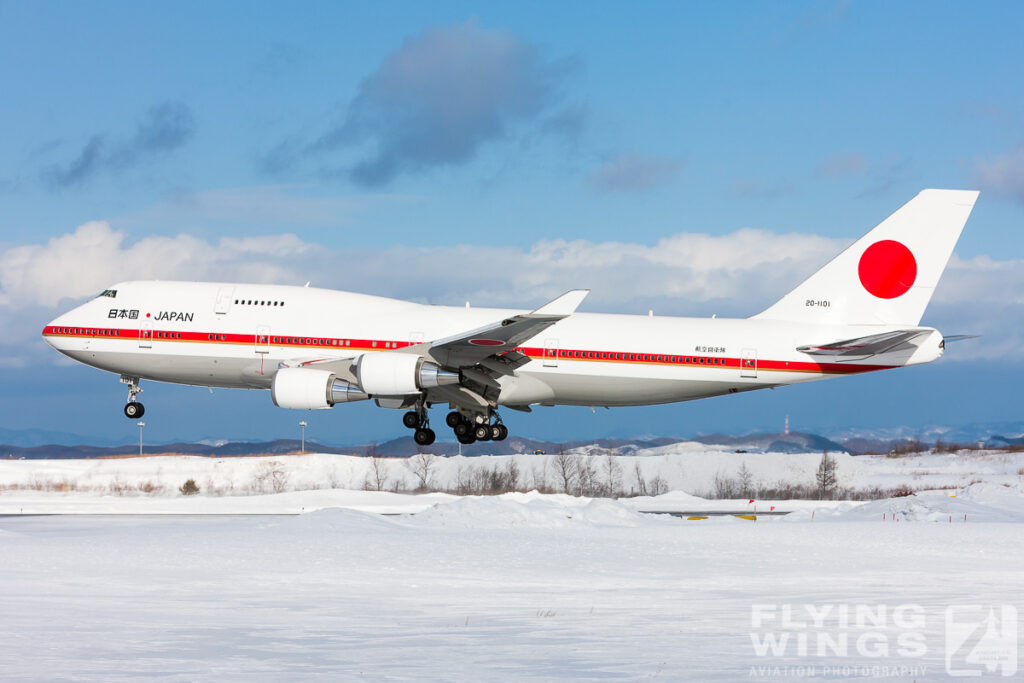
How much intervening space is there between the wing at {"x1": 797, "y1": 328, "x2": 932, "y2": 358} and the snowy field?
A: 5769 millimetres

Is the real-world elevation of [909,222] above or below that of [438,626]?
above

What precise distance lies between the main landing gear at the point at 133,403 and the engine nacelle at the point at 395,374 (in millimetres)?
9047

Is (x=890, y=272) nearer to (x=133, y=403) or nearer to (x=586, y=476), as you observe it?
(x=133, y=403)

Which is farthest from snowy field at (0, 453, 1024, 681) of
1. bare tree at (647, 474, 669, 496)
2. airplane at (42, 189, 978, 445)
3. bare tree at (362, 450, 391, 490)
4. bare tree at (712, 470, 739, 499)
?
bare tree at (647, 474, 669, 496)

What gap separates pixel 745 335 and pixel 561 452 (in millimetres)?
44639

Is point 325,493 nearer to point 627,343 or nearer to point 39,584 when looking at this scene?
point 627,343

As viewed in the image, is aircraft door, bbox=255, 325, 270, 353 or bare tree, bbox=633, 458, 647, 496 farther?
bare tree, bbox=633, 458, 647, 496

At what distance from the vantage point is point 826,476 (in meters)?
70.2

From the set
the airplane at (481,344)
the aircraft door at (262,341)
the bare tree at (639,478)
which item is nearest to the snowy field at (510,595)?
the airplane at (481,344)

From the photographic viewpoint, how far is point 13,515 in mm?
39188

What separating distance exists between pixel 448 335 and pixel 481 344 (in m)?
2.51

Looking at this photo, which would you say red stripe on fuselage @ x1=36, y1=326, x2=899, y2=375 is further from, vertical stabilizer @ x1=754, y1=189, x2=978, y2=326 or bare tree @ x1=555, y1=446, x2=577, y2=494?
bare tree @ x1=555, y1=446, x2=577, y2=494

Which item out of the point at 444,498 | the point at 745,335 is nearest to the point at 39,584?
the point at 745,335

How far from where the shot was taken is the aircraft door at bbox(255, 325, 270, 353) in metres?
35.1
